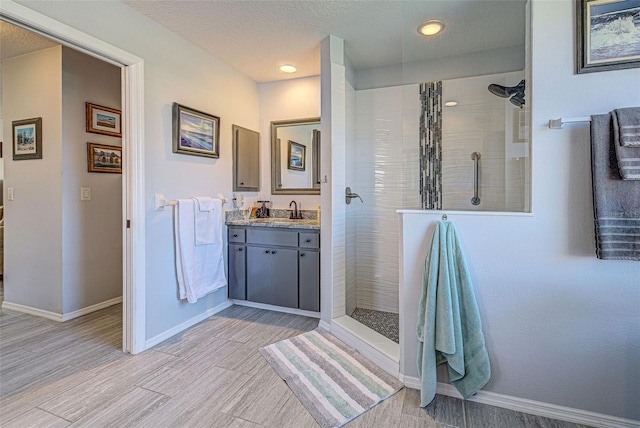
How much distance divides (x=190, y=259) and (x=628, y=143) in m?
2.80

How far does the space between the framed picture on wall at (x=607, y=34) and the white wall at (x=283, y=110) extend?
2.17 meters

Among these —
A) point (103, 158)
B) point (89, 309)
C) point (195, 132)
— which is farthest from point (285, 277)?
point (103, 158)

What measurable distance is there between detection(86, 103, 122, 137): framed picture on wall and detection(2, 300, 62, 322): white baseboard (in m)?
1.72

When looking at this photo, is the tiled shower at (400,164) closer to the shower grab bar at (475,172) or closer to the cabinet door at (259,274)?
the shower grab bar at (475,172)

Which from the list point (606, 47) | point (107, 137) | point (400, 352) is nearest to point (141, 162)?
point (107, 137)

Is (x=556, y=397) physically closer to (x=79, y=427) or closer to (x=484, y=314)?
(x=484, y=314)

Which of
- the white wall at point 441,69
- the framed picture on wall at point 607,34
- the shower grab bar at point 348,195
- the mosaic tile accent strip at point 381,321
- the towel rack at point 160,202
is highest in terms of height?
the white wall at point 441,69

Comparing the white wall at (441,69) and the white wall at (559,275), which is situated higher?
the white wall at (441,69)

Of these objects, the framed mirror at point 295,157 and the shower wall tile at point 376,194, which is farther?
the framed mirror at point 295,157

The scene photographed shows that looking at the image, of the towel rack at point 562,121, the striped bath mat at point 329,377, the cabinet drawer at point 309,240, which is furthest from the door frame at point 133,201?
the towel rack at point 562,121

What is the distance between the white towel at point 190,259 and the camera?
2.48m

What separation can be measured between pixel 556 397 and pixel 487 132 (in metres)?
1.75

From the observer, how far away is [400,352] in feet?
6.01

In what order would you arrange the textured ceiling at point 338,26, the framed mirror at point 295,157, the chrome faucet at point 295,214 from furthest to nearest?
the chrome faucet at point 295,214 → the framed mirror at point 295,157 → the textured ceiling at point 338,26
